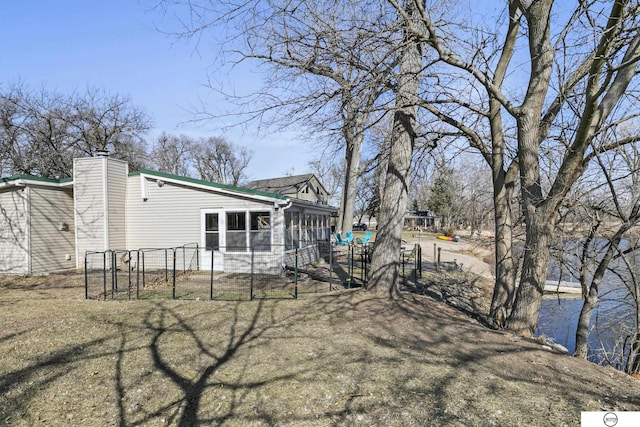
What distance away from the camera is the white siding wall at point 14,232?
10828 mm

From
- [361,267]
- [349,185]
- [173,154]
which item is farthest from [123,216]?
[173,154]

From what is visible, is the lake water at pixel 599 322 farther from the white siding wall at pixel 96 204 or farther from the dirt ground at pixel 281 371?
the white siding wall at pixel 96 204

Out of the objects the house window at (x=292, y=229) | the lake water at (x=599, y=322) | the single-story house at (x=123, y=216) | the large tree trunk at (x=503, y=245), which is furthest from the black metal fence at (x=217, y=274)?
the lake water at (x=599, y=322)

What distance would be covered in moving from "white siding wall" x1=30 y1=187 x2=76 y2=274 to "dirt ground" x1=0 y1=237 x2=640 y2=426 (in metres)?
5.25

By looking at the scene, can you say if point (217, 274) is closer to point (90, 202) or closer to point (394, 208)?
point (90, 202)

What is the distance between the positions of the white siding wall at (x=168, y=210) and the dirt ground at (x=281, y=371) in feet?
16.2

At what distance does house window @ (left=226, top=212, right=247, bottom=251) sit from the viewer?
36.9ft

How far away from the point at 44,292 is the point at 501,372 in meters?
9.77

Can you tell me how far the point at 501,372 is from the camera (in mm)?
4090

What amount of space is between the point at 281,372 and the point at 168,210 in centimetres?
932

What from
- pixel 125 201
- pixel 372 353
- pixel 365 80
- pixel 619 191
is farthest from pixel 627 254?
pixel 125 201

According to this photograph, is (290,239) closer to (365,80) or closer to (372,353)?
(365,80)

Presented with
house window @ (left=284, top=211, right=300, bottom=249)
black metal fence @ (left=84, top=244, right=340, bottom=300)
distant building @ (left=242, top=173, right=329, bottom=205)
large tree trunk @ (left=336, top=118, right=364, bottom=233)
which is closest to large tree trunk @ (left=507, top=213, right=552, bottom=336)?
black metal fence @ (left=84, top=244, right=340, bottom=300)

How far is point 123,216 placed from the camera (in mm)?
12141
